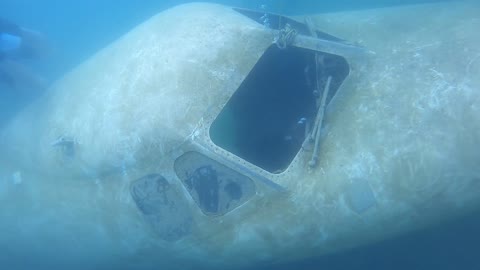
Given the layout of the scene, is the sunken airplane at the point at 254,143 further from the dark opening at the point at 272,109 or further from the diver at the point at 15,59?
the diver at the point at 15,59

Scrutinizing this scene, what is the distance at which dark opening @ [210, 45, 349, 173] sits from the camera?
4.94m

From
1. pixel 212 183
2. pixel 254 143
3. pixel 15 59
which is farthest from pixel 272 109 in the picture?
pixel 15 59

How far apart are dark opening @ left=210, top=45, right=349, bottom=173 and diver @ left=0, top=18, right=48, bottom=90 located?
18.4 ft

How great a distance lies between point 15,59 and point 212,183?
7.58 metres

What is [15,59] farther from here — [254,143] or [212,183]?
[212,183]

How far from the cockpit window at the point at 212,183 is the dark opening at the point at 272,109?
67 cm

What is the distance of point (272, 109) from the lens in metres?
5.29

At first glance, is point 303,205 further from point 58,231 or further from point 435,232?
point 58,231

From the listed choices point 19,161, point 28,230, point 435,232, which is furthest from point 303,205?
point 19,161

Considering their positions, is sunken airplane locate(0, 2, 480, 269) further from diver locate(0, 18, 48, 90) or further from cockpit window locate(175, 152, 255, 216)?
diver locate(0, 18, 48, 90)

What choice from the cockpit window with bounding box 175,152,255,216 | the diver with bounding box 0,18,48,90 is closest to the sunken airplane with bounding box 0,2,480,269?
the cockpit window with bounding box 175,152,255,216

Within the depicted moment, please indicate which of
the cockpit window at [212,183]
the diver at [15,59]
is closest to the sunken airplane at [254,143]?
the cockpit window at [212,183]

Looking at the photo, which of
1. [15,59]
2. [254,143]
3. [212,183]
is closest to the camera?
[212,183]

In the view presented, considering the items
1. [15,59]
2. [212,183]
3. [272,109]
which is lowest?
[212,183]
